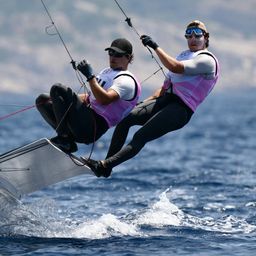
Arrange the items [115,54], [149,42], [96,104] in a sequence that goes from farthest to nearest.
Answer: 1. [96,104]
2. [115,54]
3. [149,42]

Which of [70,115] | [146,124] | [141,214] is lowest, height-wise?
[141,214]


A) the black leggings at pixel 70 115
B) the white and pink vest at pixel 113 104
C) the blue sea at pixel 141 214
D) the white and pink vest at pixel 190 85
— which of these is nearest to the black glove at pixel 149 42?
the white and pink vest at pixel 113 104

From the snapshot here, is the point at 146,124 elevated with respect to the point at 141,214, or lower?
elevated

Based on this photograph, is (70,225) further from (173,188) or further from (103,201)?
(173,188)

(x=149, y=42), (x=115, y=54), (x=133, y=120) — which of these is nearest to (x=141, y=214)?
(x=133, y=120)

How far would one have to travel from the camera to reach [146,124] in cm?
1278

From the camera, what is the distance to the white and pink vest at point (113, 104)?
1258 centimetres

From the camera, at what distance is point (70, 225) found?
14734 millimetres

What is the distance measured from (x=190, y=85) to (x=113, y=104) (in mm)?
1096

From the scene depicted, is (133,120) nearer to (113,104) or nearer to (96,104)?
(113,104)

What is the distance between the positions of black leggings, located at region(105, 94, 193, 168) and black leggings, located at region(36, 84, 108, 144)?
0.95ft

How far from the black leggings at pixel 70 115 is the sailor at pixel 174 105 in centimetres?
32

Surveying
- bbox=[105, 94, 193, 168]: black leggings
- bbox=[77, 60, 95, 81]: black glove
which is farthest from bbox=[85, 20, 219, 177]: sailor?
bbox=[77, 60, 95, 81]: black glove

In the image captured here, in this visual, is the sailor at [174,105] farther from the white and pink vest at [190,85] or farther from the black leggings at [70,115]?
the black leggings at [70,115]
